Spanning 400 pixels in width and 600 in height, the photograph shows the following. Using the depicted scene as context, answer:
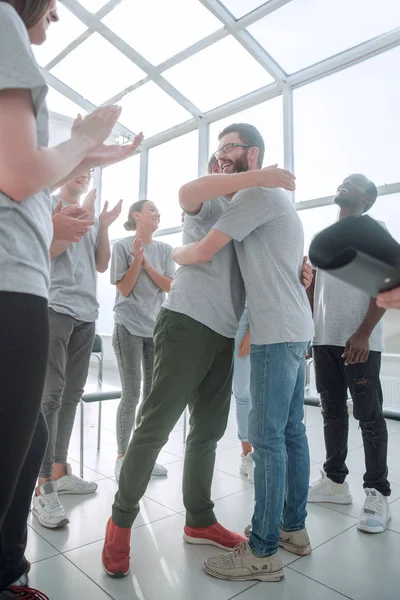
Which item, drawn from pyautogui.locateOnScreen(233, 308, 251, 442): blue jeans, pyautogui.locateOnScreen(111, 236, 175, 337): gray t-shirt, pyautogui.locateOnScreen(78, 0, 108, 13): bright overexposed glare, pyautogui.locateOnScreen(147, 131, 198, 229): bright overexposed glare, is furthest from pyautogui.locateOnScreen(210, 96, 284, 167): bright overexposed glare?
pyautogui.locateOnScreen(233, 308, 251, 442): blue jeans

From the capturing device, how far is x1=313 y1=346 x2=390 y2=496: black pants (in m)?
1.71

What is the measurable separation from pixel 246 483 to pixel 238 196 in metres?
1.45

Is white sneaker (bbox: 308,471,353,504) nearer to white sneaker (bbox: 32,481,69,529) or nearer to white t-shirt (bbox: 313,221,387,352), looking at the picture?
white t-shirt (bbox: 313,221,387,352)

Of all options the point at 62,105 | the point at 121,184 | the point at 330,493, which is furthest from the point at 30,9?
the point at 121,184

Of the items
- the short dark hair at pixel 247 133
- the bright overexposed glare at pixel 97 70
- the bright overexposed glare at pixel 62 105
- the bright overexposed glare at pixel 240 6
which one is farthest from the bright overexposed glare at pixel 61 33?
the short dark hair at pixel 247 133

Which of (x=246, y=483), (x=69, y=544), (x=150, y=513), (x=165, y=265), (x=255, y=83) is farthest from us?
(x=255, y=83)

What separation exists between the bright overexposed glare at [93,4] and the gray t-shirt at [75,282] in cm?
310

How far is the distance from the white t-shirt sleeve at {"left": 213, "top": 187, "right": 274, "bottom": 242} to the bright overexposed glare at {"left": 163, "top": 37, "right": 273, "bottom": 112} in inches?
135

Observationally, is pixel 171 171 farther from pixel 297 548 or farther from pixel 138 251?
pixel 297 548

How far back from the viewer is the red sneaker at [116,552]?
1.27 m

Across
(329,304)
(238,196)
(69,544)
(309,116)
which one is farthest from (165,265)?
(309,116)

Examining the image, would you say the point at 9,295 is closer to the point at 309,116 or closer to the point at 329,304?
the point at 329,304

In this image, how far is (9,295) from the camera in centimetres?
66

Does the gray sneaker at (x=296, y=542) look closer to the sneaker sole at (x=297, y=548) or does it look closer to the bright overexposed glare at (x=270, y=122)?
the sneaker sole at (x=297, y=548)
